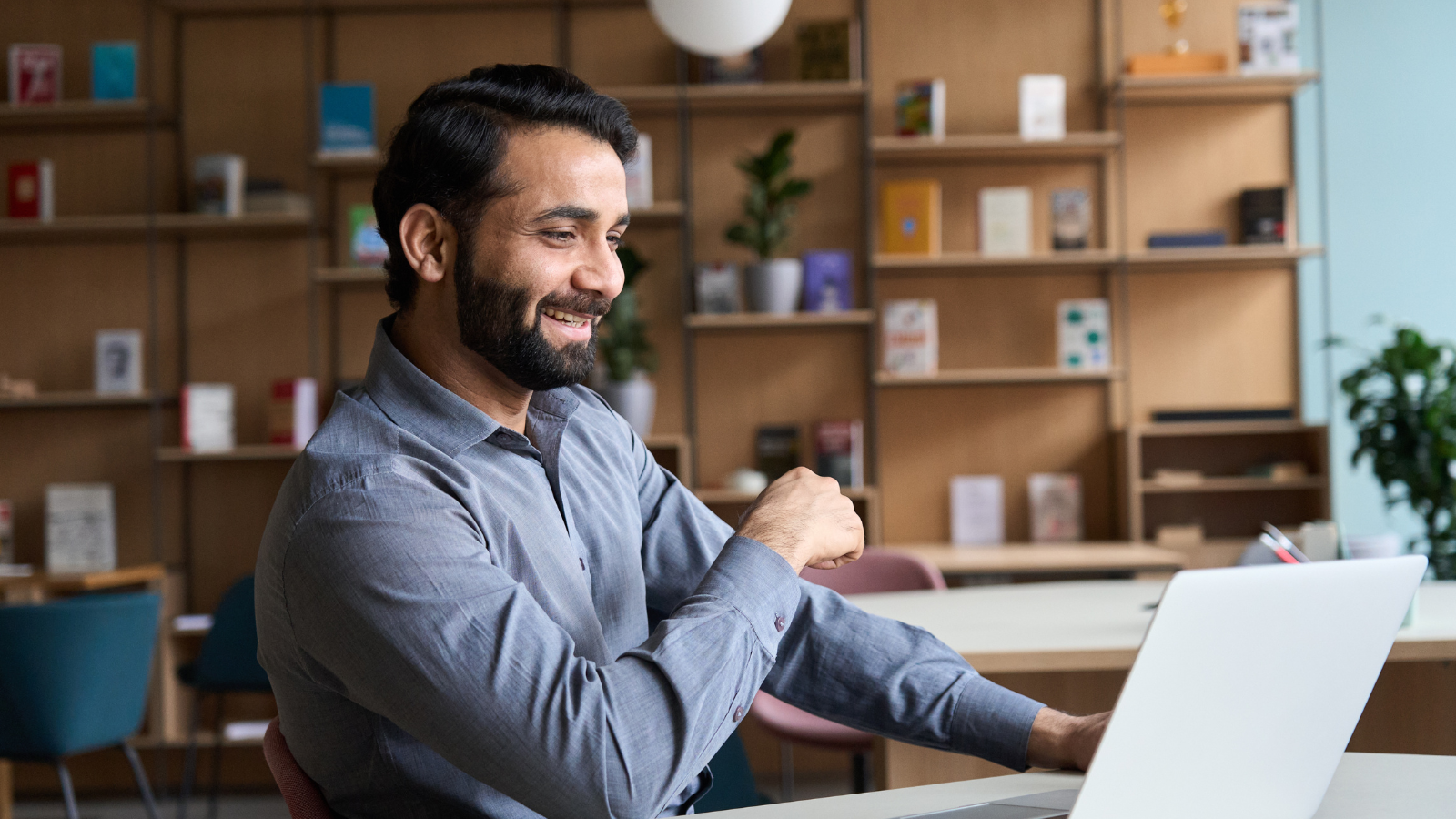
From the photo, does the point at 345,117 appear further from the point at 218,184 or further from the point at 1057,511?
the point at 1057,511

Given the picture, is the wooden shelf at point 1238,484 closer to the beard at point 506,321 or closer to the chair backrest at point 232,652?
the chair backrest at point 232,652

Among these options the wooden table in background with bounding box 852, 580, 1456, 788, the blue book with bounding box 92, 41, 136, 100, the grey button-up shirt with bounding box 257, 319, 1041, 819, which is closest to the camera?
the grey button-up shirt with bounding box 257, 319, 1041, 819

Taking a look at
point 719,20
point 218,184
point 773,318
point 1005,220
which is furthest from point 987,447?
point 218,184

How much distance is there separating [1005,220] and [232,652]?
121 inches

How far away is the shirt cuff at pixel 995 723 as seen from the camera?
1.11 metres

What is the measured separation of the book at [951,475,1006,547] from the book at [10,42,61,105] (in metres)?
3.82

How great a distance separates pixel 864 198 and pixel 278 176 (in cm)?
231

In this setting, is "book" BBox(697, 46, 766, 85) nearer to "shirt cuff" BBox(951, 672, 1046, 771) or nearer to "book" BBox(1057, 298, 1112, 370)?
"book" BBox(1057, 298, 1112, 370)

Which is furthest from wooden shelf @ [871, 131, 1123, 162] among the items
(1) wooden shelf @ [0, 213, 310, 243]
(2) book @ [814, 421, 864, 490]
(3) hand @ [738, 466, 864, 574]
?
(3) hand @ [738, 466, 864, 574]

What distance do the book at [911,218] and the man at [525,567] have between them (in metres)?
2.93

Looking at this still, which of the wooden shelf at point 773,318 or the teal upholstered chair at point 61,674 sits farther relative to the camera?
the wooden shelf at point 773,318

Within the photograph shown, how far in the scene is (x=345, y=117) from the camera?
4223 millimetres

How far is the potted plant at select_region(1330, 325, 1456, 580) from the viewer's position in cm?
368

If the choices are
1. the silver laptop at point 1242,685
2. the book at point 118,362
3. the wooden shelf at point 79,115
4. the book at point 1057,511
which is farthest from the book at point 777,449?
the silver laptop at point 1242,685
